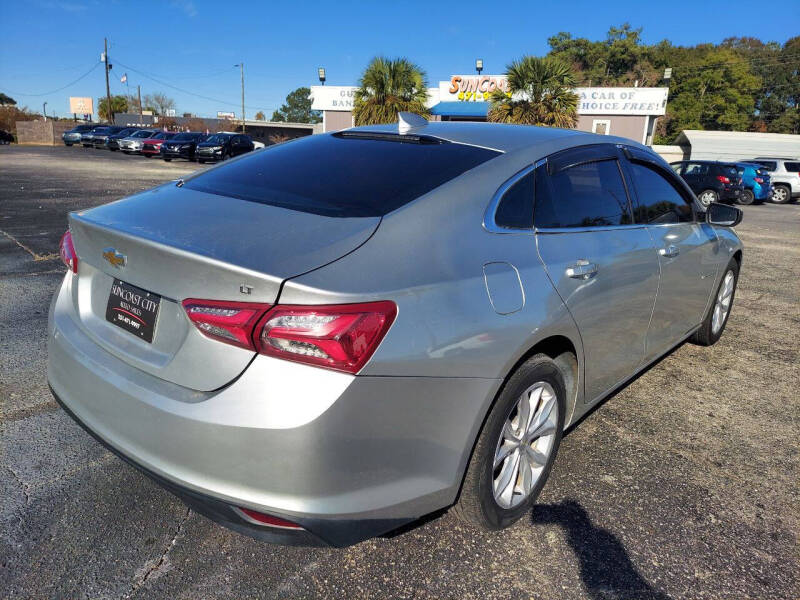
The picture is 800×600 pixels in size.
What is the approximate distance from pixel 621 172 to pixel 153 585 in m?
2.96

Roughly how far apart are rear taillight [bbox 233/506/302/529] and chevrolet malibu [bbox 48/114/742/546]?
0.04ft

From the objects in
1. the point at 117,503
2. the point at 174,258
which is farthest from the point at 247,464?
the point at 117,503

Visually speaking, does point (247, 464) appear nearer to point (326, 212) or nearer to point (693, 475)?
point (326, 212)

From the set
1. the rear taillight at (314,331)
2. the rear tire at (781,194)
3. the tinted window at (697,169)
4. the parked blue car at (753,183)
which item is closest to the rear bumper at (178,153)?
the tinted window at (697,169)

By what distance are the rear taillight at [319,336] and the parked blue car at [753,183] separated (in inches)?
891

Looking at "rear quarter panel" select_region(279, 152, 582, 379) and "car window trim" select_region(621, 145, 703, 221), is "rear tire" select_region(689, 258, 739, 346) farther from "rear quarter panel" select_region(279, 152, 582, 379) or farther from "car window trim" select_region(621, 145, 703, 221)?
"rear quarter panel" select_region(279, 152, 582, 379)

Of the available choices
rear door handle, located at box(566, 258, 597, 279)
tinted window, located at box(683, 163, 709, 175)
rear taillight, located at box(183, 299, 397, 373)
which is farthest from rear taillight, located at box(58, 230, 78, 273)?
tinted window, located at box(683, 163, 709, 175)

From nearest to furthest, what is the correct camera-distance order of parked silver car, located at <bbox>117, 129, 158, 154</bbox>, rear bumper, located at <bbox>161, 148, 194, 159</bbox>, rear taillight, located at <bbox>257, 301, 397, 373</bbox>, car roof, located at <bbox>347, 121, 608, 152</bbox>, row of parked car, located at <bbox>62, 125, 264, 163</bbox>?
rear taillight, located at <bbox>257, 301, 397, 373</bbox> < car roof, located at <bbox>347, 121, 608, 152</bbox> < row of parked car, located at <bbox>62, 125, 264, 163</bbox> < rear bumper, located at <bbox>161, 148, 194, 159</bbox> < parked silver car, located at <bbox>117, 129, 158, 154</bbox>

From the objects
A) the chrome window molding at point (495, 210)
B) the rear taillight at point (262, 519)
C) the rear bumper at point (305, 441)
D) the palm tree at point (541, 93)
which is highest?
the palm tree at point (541, 93)

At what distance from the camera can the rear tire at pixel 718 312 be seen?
185 inches

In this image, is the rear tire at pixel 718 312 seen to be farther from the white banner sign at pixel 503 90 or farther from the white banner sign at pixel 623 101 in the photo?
the white banner sign at pixel 623 101

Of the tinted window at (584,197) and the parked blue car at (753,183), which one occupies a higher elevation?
the tinted window at (584,197)

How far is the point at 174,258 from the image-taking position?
189 cm

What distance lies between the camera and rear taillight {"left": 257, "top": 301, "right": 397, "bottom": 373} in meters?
1.70
